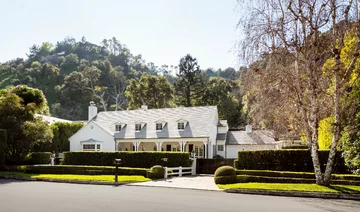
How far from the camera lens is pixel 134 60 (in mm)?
122750

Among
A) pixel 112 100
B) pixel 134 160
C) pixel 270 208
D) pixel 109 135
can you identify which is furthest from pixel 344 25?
pixel 112 100

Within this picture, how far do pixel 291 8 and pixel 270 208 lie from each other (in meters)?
10.7

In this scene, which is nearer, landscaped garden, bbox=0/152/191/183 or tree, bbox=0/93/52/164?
landscaped garden, bbox=0/152/191/183

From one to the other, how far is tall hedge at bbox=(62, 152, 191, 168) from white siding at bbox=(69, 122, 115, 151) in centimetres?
785

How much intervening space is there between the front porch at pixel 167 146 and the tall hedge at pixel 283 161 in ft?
37.4

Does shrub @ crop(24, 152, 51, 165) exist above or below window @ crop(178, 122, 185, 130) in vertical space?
below

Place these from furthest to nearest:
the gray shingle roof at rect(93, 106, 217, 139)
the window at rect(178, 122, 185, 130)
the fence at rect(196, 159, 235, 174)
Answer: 1. the window at rect(178, 122, 185, 130)
2. the gray shingle roof at rect(93, 106, 217, 139)
3. the fence at rect(196, 159, 235, 174)

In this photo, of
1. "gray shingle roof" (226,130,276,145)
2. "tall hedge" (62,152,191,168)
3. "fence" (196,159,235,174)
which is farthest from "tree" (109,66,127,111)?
"fence" (196,159,235,174)

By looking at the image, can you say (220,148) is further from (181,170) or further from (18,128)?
(18,128)

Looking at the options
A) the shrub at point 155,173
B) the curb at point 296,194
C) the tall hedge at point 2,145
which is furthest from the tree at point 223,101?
the curb at point 296,194

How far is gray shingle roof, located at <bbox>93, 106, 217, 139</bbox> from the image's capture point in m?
37.5

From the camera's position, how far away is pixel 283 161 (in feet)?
80.8

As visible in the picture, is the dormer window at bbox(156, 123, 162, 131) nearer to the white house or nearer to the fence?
the white house

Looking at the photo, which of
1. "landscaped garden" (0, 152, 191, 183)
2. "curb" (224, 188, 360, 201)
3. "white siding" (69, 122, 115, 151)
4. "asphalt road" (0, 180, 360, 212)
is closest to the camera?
"asphalt road" (0, 180, 360, 212)
